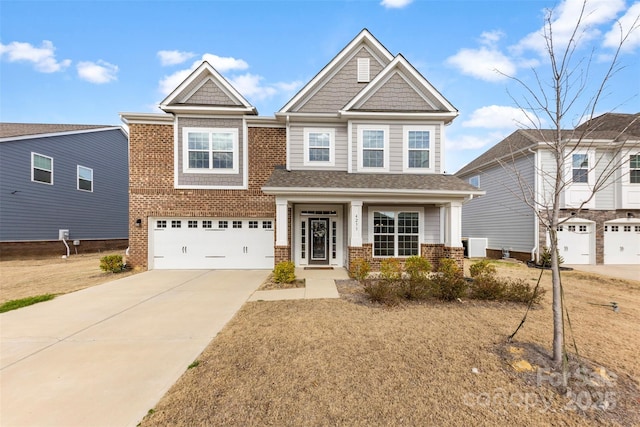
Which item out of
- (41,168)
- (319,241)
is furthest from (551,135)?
(41,168)

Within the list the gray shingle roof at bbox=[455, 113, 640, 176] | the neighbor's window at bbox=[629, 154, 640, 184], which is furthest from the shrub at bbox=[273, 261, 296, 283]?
the neighbor's window at bbox=[629, 154, 640, 184]

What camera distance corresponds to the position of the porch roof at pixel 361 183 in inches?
382

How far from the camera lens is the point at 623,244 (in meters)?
14.1

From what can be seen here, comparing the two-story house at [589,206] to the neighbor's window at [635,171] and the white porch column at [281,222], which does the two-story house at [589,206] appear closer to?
the neighbor's window at [635,171]

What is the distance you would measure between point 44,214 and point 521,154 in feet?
90.3

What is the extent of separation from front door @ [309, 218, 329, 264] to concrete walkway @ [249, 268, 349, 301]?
1.39 meters

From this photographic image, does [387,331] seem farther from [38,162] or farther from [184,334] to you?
[38,162]

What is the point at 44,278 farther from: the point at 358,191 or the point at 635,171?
the point at 635,171

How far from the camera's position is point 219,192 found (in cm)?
1173

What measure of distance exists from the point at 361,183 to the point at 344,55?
19.2 ft

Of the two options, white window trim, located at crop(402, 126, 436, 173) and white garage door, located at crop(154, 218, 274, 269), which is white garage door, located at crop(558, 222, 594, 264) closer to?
white window trim, located at crop(402, 126, 436, 173)

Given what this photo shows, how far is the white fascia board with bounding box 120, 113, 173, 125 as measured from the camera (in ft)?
37.4

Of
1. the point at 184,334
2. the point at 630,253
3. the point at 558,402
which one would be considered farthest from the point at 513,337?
the point at 630,253

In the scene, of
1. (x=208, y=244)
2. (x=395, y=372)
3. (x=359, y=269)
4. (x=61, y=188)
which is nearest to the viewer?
A: (x=395, y=372)
